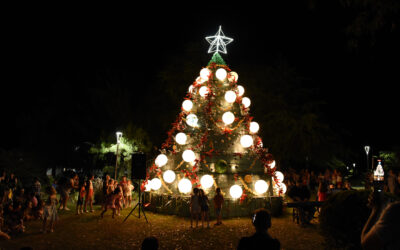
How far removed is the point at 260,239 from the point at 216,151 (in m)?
10.4

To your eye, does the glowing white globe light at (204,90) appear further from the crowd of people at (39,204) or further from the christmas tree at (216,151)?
the crowd of people at (39,204)

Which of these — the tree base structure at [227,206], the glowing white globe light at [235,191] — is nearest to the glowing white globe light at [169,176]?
the tree base structure at [227,206]

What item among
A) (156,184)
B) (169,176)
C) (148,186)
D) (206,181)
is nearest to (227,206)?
(206,181)

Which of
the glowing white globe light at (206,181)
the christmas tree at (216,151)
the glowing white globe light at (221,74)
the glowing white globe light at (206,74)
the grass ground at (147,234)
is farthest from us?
the glowing white globe light at (206,74)

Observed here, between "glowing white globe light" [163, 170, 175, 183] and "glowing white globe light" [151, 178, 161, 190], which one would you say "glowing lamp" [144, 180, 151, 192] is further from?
"glowing white globe light" [163, 170, 175, 183]

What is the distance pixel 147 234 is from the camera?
9.84 meters

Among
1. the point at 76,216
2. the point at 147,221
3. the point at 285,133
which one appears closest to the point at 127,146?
the point at 76,216

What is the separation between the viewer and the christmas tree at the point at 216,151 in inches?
517

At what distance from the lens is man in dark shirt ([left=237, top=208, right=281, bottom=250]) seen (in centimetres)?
320

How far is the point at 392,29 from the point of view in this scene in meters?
5.64

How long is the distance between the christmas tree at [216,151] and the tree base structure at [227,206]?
26 centimetres

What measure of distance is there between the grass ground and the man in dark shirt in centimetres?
565

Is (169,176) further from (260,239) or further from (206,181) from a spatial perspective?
(260,239)

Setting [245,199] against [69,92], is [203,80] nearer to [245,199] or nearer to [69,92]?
[245,199]
